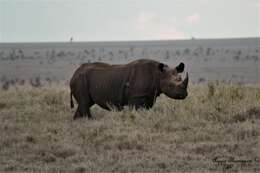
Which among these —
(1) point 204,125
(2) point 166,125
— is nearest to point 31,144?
(2) point 166,125

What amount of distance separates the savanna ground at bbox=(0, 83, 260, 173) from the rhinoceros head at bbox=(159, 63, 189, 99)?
0.36 meters

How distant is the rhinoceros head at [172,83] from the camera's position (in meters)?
12.0

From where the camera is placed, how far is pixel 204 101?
13453mm

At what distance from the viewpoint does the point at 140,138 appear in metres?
9.95

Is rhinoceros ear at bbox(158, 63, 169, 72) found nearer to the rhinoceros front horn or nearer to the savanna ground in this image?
the rhinoceros front horn

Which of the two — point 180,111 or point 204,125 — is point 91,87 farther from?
point 204,125

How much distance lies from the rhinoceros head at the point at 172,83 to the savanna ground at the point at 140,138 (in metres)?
0.36

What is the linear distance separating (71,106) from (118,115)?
1783 mm

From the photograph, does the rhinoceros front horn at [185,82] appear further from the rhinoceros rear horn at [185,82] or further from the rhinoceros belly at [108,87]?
the rhinoceros belly at [108,87]

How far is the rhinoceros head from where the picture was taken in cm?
1198

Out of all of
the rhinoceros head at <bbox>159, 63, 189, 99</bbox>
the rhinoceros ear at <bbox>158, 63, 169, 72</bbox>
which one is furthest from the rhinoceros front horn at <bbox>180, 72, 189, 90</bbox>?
the rhinoceros ear at <bbox>158, 63, 169, 72</bbox>

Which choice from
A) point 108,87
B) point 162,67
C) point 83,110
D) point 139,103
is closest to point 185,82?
point 162,67
